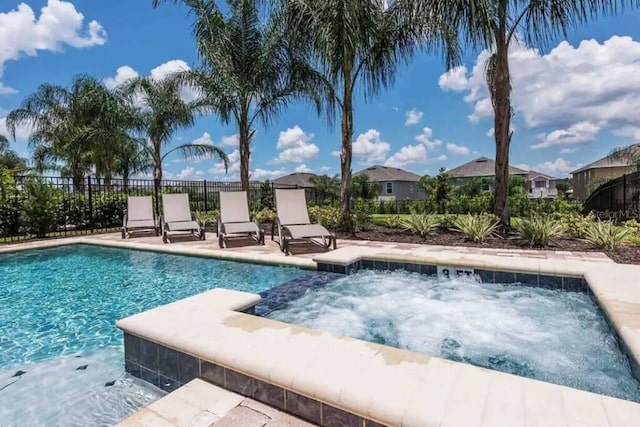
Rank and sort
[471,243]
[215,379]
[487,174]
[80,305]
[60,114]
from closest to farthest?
[215,379] < [80,305] < [471,243] < [60,114] < [487,174]

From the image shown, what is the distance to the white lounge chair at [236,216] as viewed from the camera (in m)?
9.00

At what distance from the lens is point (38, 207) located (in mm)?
11344

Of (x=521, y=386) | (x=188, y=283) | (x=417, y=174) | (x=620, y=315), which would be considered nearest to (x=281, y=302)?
(x=188, y=283)

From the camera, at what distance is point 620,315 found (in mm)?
3436

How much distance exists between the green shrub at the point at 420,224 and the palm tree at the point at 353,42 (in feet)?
5.50

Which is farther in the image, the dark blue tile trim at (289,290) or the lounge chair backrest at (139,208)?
the lounge chair backrest at (139,208)

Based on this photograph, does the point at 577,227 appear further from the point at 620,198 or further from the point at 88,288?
the point at 88,288

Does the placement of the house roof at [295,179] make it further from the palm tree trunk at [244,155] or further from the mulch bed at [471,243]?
the mulch bed at [471,243]

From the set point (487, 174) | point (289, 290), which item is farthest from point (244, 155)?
point (487, 174)

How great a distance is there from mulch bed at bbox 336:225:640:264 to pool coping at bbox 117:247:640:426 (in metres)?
4.37

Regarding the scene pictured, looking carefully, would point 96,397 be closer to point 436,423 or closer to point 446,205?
point 436,423

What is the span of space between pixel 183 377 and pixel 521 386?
7.45 feet

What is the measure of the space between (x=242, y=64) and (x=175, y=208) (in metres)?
5.49

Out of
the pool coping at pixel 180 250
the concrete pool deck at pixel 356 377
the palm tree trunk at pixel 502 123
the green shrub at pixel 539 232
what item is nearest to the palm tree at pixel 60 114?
the pool coping at pixel 180 250
